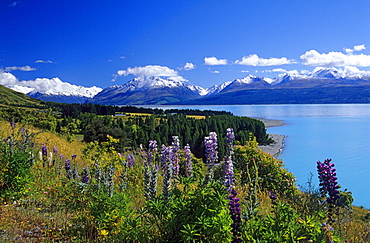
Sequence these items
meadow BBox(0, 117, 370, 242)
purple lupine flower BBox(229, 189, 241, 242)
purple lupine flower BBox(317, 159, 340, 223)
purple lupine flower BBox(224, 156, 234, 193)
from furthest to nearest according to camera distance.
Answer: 1. purple lupine flower BBox(317, 159, 340, 223)
2. purple lupine flower BBox(224, 156, 234, 193)
3. purple lupine flower BBox(229, 189, 241, 242)
4. meadow BBox(0, 117, 370, 242)

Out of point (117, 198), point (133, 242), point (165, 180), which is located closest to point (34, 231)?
point (117, 198)

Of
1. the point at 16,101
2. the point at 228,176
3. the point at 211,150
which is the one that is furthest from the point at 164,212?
the point at 16,101

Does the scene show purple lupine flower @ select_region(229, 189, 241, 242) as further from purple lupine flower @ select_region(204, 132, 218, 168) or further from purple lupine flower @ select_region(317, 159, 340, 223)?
purple lupine flower @ select_region(204, 132, 218, 168)

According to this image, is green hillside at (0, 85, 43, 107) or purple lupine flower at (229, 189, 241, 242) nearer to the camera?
purple lupine flower at (229, 189, 241, 242)

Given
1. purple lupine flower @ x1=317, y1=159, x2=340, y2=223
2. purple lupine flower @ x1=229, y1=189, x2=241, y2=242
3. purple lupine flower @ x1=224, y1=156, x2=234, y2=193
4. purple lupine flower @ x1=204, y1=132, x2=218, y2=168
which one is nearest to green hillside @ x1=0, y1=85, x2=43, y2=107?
purple lupine flower @ x1=204, y1=132, x2=218, y2=168


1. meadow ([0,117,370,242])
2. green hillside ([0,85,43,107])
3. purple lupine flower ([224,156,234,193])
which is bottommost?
meadow ([0,117,370,242])

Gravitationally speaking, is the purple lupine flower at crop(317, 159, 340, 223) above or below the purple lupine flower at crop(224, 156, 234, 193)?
below

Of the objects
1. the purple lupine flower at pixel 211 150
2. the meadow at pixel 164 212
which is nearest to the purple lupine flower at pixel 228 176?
the meadow at pixel 164 212

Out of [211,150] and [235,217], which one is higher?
[211,150]

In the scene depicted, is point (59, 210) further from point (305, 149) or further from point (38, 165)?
point (305, 149)

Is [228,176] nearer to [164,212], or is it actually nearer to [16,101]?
[164,212]

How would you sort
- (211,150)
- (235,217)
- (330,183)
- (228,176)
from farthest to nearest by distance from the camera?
(211,150) < (330,183) < (228,176) < (235,217)

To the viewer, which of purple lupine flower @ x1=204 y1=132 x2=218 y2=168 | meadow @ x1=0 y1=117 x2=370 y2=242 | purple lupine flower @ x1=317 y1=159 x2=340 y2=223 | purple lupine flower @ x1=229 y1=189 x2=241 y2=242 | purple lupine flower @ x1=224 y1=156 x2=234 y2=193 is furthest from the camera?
purple lupine flower @ x1=204 y1=132 x2=218 y2=168

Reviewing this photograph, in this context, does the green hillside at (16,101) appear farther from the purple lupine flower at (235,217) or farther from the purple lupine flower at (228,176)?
the purple lupine flower at (235,217)
